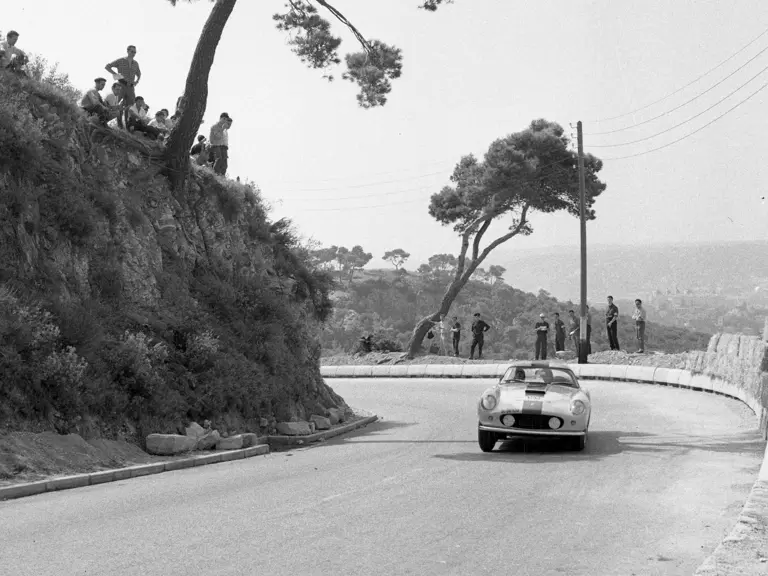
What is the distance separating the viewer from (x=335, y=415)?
A: 19.6m

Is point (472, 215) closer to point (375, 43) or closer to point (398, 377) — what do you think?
point (398, 377)

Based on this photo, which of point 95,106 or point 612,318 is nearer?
point 95,106

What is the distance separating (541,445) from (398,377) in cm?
2107

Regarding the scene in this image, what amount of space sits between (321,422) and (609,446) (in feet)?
20.2

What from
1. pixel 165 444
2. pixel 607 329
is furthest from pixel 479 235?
pixel 165 444

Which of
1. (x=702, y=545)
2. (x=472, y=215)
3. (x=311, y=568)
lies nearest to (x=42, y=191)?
(x=311, y=568)

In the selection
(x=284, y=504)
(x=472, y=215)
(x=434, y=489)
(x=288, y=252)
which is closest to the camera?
(x=284, y=504)

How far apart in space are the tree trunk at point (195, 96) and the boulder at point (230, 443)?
7.50 m

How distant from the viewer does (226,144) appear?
2397 centimetres

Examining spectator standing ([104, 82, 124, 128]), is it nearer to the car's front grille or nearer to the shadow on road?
the shadow on road

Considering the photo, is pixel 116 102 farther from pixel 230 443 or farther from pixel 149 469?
pixel 149 469

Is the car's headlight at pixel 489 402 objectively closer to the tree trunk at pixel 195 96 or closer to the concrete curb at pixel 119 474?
the concrete curb at pixel 119 474

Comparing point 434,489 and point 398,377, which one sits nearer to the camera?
point 434,489

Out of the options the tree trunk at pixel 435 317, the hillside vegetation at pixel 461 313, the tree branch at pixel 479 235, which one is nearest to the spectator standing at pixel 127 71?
the tree trunk at pixel 435 317
